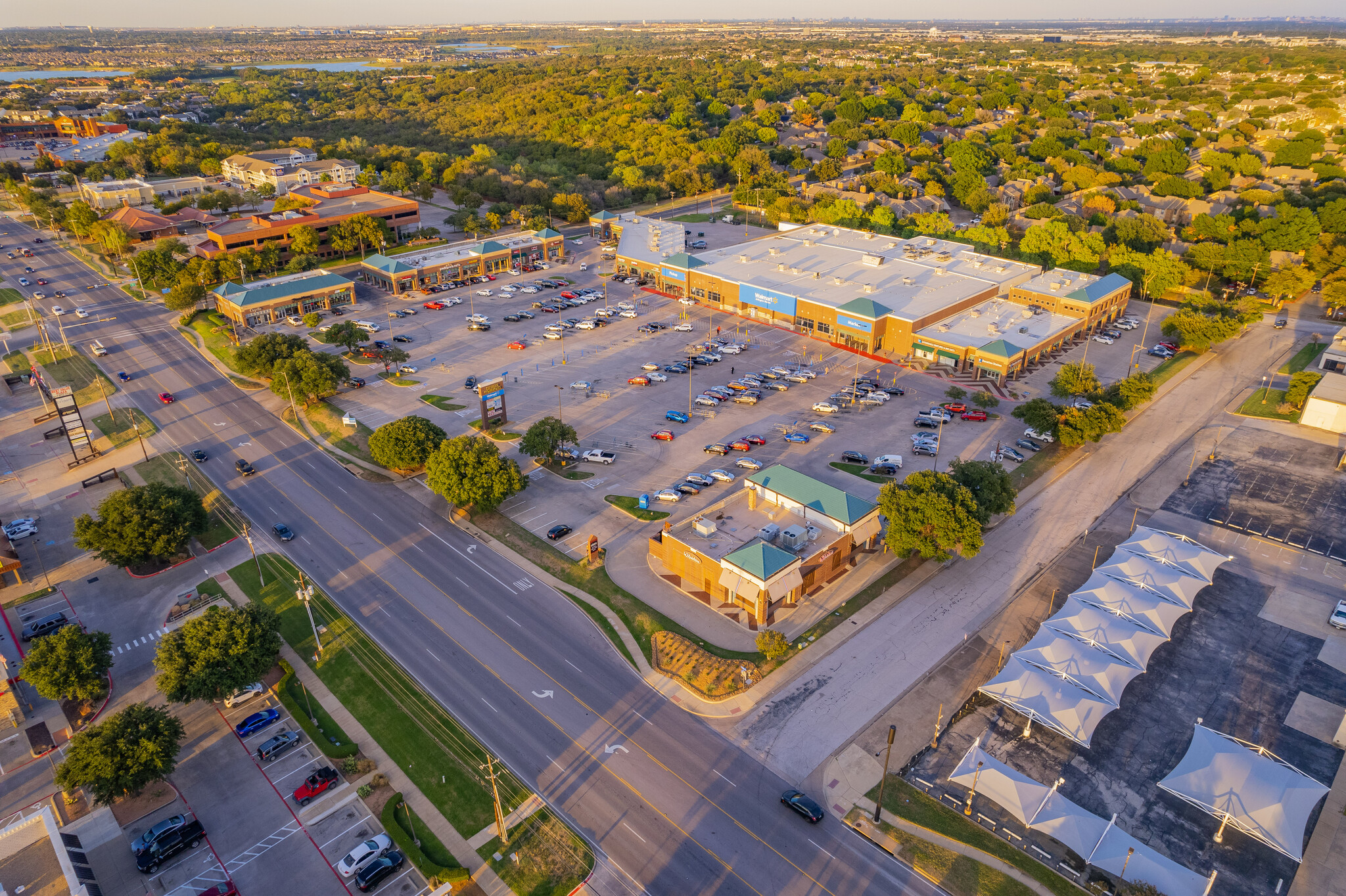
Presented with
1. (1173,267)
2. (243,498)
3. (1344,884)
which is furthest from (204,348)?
(1173,267)

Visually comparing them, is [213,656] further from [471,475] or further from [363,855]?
[471,475]

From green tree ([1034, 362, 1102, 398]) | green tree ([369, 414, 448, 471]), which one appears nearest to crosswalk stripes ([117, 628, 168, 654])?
green tree ([369, 414, 448, 471])

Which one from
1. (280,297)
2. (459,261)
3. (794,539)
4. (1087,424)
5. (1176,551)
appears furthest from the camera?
(459,261)

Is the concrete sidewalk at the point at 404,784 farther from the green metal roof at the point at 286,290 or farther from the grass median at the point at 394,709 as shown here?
the green metal roof at the point at 286,290

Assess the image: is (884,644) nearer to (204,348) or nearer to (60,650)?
(60,650)

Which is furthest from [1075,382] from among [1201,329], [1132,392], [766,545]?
[766,545]

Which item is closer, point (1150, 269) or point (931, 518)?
point (931, 518)
